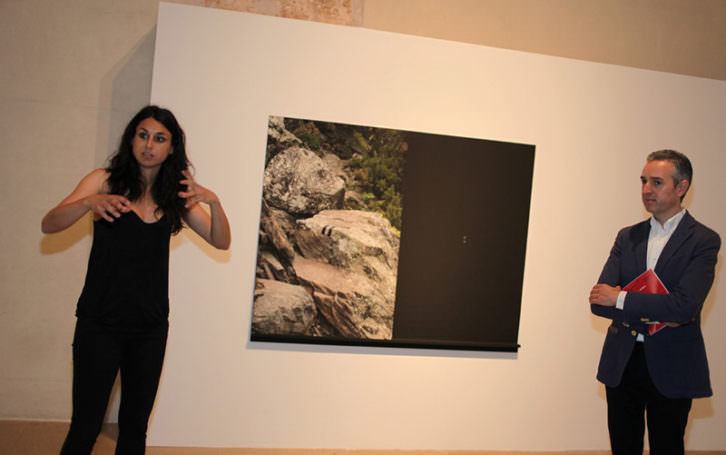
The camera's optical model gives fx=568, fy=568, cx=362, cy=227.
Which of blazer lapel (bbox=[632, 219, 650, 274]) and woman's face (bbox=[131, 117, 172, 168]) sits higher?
woman's face (bbox=[131, 117, 172, 168])

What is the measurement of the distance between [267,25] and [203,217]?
1.61 m

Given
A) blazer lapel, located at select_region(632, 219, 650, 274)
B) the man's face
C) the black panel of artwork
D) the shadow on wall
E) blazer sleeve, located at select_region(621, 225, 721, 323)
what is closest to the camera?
blazer sleeve, located at select_region(621, 225, 721, 323)

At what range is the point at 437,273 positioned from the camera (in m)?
3.73

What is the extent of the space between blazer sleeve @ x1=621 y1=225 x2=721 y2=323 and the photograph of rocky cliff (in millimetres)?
1566

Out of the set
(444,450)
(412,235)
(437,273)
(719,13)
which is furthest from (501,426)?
(719,13)

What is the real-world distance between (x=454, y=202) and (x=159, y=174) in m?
2.00

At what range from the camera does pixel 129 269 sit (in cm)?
219

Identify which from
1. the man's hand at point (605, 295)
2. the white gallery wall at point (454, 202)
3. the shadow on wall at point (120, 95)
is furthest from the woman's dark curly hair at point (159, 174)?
the man's hand at point (605, 295)

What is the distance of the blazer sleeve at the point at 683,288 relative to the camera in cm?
241

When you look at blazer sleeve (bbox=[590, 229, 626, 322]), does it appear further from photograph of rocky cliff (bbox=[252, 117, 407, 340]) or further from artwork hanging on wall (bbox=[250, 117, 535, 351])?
photograph of rocky cliff (bbox=[252, 117, 407, 340])

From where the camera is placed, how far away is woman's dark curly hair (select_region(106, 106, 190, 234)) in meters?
2.31

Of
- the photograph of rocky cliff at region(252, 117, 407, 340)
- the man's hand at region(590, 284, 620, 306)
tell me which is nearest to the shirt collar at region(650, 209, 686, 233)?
the man's hand at region(590, 284, 620, 306)

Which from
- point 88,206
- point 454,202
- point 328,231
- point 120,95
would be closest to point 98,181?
point 88,206

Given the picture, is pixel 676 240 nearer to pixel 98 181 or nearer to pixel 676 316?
pixel 676 316
